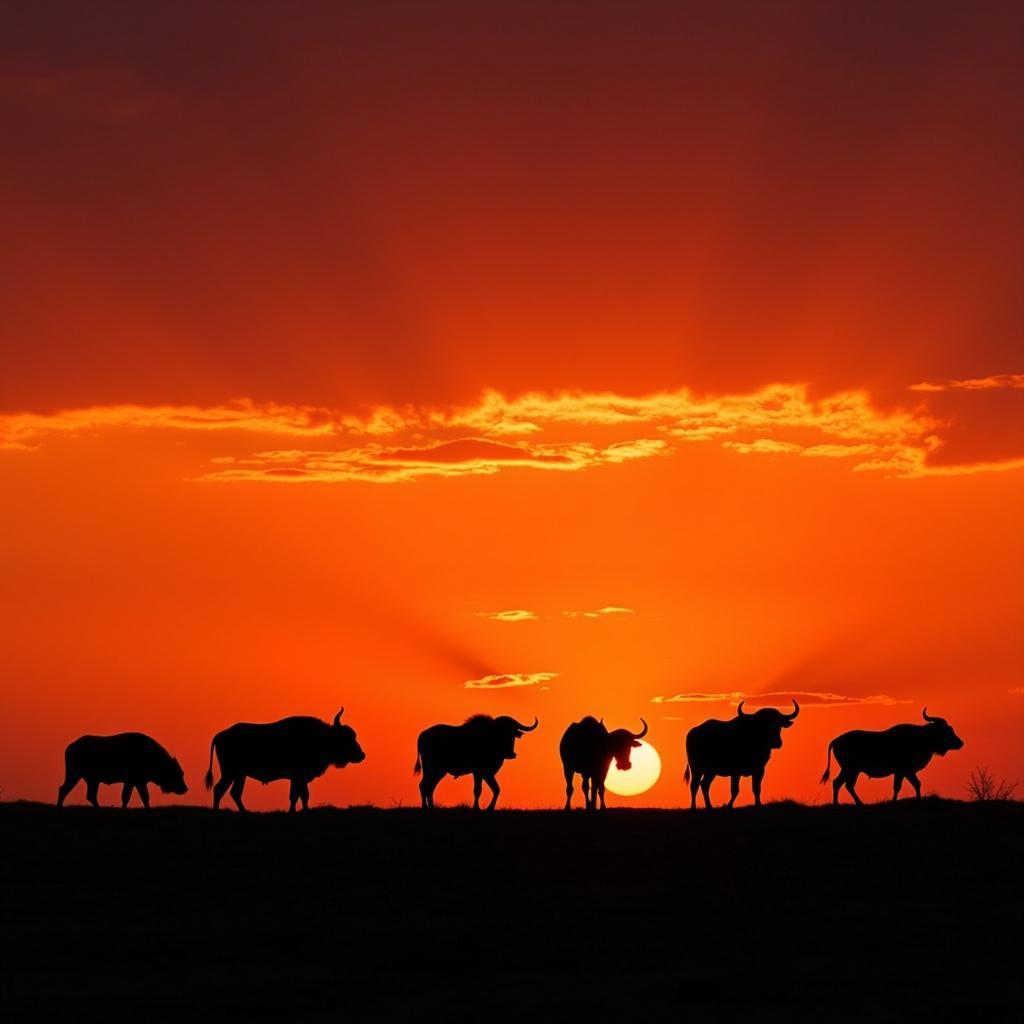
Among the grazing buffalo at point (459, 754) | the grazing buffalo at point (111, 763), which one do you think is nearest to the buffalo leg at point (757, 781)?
the grazing buffalo at point (459, 754)

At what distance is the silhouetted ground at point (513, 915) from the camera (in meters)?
18.4

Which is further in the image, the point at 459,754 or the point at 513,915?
the point at 459,754

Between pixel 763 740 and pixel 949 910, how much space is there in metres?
14.7

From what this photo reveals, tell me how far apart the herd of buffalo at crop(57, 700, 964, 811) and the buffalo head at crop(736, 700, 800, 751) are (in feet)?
0.11

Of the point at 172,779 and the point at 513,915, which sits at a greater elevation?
the point at 172,779

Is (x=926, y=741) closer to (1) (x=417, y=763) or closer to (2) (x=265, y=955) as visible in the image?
(1) (x=417, y=763)

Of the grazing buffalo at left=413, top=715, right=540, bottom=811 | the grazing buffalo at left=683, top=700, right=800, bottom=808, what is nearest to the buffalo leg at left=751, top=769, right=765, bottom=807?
the grazing buffalo at left=683, top=700, right=800, bottom=808

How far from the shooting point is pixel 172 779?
41.2 metres

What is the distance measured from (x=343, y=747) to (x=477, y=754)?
361 cm

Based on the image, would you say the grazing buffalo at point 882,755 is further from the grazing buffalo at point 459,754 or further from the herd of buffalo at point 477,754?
the grazing buffalo at point 459,754

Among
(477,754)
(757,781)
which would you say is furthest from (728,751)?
(477,754)

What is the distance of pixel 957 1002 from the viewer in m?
18.0

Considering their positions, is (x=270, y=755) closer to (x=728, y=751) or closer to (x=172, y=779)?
(x=172, y=779)

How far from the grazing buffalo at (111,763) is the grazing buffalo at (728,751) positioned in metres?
12.4
